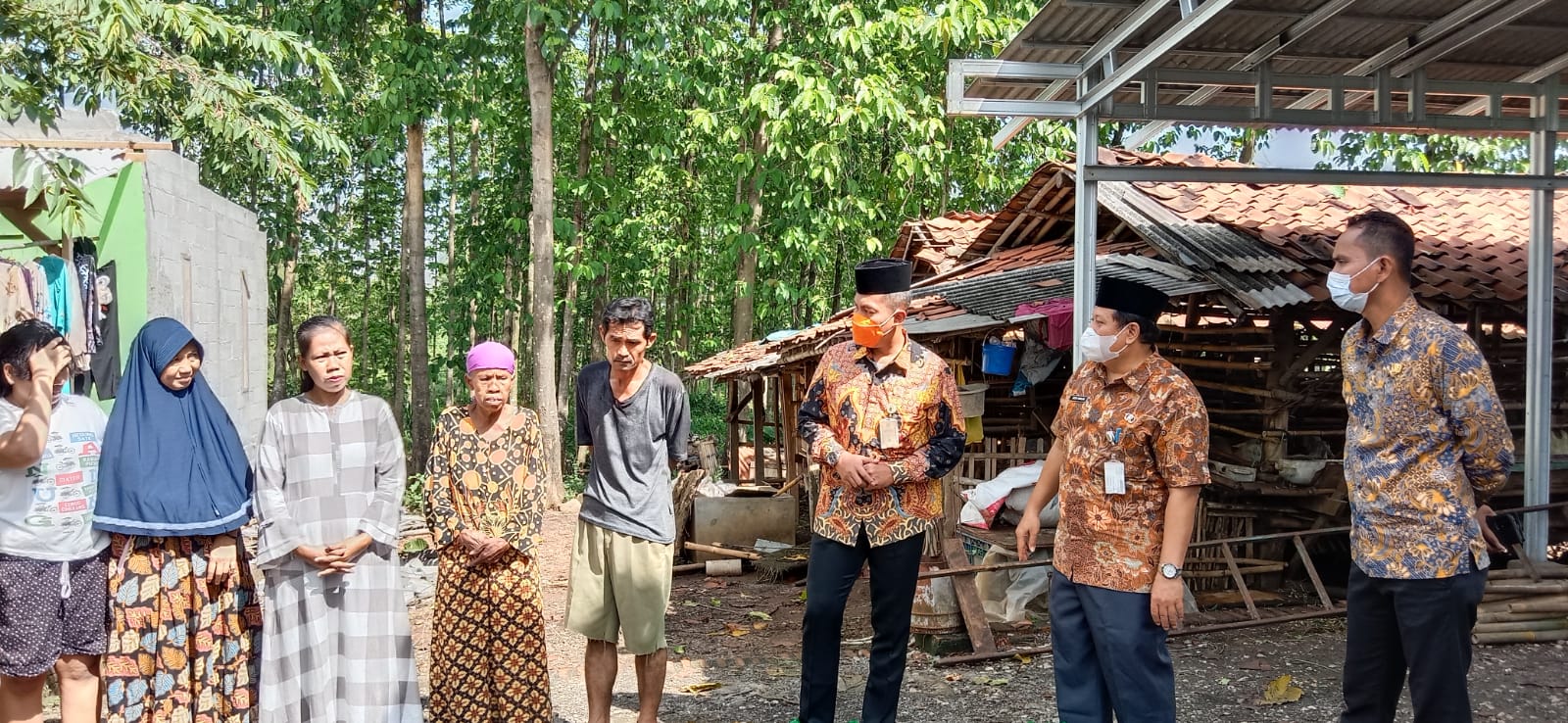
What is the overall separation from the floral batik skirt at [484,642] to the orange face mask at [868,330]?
1540 mm

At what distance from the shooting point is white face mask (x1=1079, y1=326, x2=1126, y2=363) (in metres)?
3.53

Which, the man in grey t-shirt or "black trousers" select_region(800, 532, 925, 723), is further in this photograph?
the man in grey t-shirt

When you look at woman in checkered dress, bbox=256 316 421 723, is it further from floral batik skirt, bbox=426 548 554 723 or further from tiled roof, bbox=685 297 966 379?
tiled roof, bbox=685 297 966 379

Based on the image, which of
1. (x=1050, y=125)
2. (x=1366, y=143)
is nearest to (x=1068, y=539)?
(x=1050, y=125)

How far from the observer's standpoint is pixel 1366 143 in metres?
15.5

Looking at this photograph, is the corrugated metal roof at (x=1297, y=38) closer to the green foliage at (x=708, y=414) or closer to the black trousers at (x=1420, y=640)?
the black trousers at (x=1420, y=640)

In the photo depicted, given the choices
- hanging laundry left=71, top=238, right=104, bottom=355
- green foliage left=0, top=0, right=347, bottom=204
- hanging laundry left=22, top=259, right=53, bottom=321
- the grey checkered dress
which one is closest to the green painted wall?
hanging laundry left=71, top=238, right=104, bottom=355

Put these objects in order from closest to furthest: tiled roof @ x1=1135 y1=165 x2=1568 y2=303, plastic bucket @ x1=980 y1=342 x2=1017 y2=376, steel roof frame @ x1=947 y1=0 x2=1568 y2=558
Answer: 1. steel roof frame @ x1=947 y1=0 x2=1568 y2=558
2. tiled roof @ x1=1135 y1=165 x2=1568 y2=303
3. plastic bucket @ x1=980 y1=342 x2=1017 y2=376

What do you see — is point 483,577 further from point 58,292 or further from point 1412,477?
point 58,292

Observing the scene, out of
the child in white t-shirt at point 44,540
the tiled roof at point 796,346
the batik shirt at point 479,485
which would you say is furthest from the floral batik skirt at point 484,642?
the tiled roof at point 796,346

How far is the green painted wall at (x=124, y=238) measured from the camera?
7637 millimetres

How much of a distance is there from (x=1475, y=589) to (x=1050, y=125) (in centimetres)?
1017

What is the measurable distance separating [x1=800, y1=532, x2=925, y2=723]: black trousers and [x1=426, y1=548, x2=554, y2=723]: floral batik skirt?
1.06 metres

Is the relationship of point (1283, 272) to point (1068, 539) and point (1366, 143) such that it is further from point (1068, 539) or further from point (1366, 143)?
point (1366, 143)
